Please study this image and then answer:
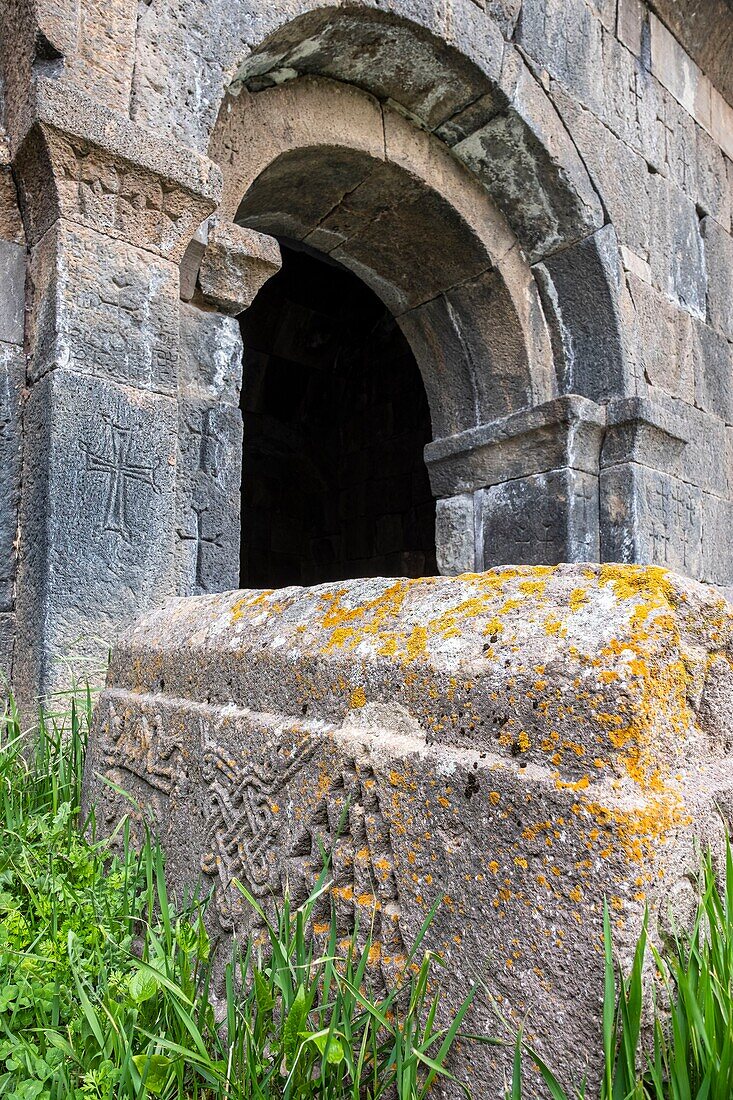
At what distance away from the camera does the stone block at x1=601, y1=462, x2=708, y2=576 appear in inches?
154

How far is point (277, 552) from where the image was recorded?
7.75 m

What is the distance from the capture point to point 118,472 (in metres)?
A: 2.18

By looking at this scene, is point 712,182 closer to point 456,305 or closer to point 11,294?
point 456,305

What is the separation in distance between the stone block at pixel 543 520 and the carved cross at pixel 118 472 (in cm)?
216

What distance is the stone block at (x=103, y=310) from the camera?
84.0 inches

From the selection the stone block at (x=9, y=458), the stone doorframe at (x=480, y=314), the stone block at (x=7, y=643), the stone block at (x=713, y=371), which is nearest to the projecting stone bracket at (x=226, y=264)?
the stone block at (x=9, y=458)

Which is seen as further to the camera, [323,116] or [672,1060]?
[323,116]

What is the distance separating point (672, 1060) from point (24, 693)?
5.76 feet

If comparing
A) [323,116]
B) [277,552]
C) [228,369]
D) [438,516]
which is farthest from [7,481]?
[277,552]

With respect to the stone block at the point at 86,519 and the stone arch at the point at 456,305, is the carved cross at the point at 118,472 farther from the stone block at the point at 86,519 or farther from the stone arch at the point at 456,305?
the stone arch at the point at 456,305

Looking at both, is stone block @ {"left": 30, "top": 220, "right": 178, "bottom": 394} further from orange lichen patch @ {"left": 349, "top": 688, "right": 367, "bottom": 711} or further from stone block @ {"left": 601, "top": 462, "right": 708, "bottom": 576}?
stone block @ {"left": 601, "top": 462, "right": 708, "bottom": 576}

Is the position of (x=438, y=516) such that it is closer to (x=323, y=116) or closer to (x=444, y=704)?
(x=323, y=116)

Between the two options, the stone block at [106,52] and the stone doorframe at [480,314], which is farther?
the stone doorframe at [480,314]

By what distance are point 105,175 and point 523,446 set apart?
8.05ft
